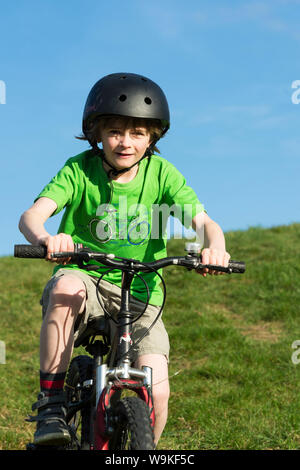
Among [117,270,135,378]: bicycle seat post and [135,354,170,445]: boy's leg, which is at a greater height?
[117,270,135,378]: bicycle seat post

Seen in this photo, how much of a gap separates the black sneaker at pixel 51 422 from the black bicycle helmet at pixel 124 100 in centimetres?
153

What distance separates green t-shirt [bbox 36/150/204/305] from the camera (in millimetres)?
3896

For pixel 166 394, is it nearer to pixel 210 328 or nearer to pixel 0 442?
pixel 0 442

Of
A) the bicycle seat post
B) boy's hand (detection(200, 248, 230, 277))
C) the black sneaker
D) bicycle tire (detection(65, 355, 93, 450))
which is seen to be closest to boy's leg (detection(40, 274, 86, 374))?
the black sneaker

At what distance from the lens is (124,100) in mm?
3789

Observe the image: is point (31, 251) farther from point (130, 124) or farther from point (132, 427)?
point (130, 124)

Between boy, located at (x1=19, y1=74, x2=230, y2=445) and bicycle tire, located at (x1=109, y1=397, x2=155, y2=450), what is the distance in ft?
1.82

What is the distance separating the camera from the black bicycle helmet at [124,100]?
3787mm

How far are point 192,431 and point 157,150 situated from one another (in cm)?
279

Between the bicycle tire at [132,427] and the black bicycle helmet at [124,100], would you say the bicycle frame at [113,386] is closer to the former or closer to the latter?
the bicycle tire at [132,427]

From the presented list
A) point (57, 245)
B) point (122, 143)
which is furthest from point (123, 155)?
point (57, 245)

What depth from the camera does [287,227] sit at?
13.7 m

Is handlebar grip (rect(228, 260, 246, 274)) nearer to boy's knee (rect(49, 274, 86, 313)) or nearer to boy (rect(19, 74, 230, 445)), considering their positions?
boy (rect(19, 74, 230, 445))

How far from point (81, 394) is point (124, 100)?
6.19 ft
